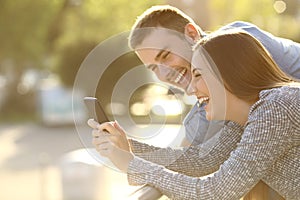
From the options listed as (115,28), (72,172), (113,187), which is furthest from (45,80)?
(72,172)

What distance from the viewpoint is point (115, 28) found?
16688 mm

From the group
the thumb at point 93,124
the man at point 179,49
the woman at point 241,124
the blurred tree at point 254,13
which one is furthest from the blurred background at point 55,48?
the woman at point 241,124

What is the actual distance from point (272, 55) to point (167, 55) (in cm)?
35

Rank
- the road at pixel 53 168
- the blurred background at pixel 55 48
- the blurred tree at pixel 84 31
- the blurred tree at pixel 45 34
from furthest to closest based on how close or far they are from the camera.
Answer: the blurred tree at pixel 45 34 → the blurred tree at pixel 84 31 → the blurred background at pixel 55 48 → the road at pixel 53 168

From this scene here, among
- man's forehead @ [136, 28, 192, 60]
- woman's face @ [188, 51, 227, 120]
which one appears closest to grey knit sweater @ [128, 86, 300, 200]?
woman's face @ [188, 51, 227, 120]

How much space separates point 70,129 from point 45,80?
16.1 ft

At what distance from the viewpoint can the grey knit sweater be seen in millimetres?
1691

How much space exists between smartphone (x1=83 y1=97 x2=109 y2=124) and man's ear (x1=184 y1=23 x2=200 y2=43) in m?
0.55

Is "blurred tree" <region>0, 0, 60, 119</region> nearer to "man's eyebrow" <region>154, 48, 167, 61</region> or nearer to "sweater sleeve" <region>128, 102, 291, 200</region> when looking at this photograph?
"man's eyebrow" <region>154, 48, 167, 61</region>

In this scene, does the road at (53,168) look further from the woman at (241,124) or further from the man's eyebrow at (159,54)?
the woman at (241,124)

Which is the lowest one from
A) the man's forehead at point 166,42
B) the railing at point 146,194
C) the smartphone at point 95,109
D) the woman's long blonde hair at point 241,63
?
the railing at point 146,194

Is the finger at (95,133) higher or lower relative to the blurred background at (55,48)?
higher

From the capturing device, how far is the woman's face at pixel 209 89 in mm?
1832

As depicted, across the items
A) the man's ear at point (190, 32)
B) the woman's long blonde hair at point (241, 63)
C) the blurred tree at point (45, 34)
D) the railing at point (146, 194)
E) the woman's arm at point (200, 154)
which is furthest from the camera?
the blurred tree at point (45, 34)
